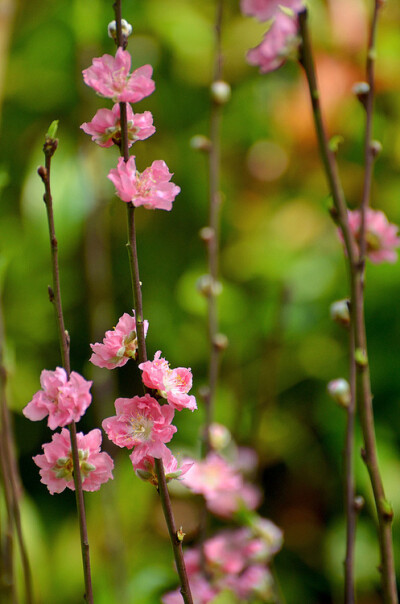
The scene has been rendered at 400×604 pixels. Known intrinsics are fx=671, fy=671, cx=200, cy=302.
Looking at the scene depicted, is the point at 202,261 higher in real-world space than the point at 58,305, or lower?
higher

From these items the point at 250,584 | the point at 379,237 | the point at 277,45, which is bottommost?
the point at 250,584

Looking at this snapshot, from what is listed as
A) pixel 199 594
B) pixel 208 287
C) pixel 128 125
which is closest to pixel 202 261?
pixel 208 287

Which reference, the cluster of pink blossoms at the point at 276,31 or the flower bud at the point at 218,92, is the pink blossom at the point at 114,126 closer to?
the cluster of pink blossoms at the point at 276,31

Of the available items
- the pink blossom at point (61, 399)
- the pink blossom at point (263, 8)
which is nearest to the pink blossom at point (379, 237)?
the pink blossom at point (263, 8)

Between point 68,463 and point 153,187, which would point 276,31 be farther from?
point 68,463

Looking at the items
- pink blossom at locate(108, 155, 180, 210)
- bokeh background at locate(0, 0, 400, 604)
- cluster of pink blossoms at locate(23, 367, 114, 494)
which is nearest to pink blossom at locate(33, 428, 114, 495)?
cluster of pink blossoms at locate(23, 367, 114, 494)

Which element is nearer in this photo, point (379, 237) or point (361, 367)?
point (361, 367)

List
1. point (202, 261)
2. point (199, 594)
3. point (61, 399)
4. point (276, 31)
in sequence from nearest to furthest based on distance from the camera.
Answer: point (61, 399) → point (276, 31) → point (199, 594) → point (202, 261)
